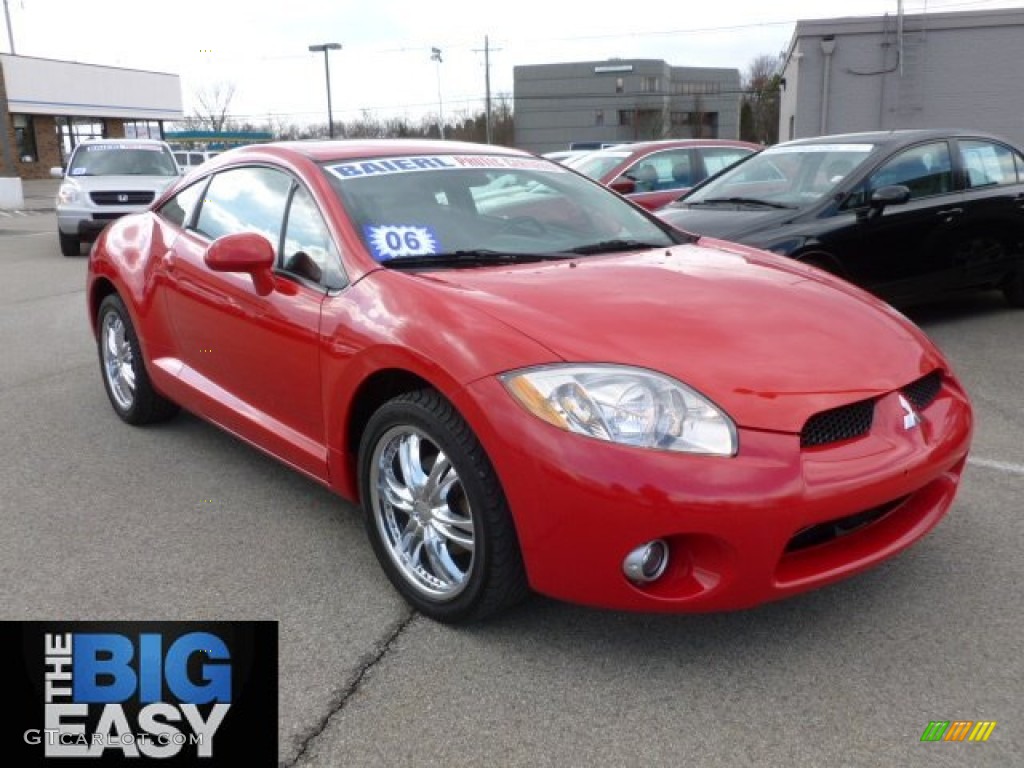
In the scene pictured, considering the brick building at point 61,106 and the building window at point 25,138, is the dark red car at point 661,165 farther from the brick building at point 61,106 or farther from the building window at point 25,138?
the building window at point 25,138

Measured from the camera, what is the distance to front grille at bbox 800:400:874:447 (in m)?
2.47

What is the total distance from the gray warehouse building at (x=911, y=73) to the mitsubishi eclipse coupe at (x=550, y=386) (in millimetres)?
25365

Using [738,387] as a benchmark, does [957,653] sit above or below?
below

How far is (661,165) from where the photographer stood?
10.1 metres

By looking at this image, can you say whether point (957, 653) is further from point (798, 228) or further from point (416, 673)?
point (798, 228)

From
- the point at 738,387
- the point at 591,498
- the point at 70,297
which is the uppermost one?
the point at 738,387

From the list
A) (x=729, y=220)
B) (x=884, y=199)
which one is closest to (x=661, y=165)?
(x=729, y=220)

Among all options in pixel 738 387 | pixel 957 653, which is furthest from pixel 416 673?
pixel 957 653

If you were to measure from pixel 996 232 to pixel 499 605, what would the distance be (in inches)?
232

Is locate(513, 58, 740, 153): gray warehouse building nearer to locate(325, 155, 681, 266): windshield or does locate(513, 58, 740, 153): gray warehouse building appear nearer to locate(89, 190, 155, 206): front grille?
locate(89, 190, 155, 206): front grille

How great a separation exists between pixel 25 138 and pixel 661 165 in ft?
130

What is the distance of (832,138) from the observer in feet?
23.3

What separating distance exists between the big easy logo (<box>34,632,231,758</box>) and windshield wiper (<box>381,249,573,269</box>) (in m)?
1.34

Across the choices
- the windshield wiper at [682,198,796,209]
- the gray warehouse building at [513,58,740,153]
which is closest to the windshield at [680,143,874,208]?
the windshield wiper at [682,198,796,209]
